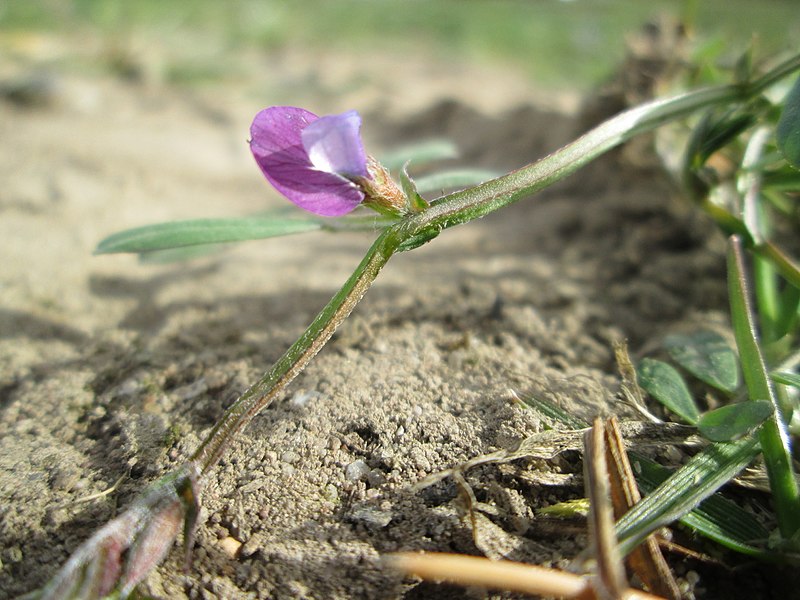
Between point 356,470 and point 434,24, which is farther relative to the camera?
point 434,24

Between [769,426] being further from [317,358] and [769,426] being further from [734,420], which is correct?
[317,358]

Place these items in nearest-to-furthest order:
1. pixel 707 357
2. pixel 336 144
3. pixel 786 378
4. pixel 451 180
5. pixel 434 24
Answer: pixel 336 144, pixel 786 378, pixel 707 357, pixel 451 180, pixel 434 24

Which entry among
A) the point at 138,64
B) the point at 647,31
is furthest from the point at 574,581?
the point at 138,64

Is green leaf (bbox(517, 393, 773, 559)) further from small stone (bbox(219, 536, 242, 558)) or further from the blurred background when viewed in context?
the blurred background

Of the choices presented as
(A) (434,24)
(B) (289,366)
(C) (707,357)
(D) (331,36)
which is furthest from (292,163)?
(A) (434,24)

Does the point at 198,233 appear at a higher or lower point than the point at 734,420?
higher

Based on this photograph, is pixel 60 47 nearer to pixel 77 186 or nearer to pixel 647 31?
pixel 77 186
